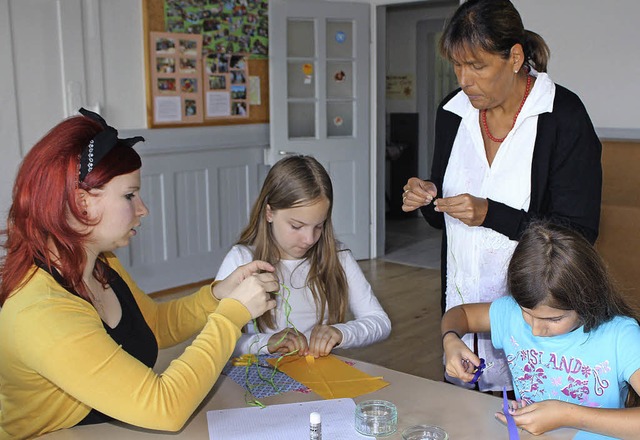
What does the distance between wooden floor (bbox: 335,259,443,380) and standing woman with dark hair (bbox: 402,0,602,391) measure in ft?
4.70

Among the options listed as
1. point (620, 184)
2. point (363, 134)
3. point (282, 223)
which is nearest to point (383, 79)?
point (363, 134)

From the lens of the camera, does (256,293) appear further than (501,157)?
No

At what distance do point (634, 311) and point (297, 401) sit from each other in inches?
31.4

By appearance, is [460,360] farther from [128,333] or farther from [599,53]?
[599,53]

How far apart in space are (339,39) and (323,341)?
4.12 metres

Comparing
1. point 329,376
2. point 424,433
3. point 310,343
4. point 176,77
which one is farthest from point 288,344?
point 176,77

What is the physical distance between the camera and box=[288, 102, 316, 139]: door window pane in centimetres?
549

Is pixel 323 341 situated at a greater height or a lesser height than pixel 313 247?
lesser

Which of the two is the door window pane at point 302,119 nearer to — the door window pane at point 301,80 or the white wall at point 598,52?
the door window pane at point 301,80

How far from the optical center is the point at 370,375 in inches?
65.3

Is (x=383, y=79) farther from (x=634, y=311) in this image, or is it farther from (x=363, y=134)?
(x=634, y=311)

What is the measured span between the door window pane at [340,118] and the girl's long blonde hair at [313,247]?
354 centimetres

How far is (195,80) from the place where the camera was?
4.98 metres

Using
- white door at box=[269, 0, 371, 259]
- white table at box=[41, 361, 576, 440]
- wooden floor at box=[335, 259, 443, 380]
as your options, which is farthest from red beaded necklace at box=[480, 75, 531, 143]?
white door at box=[269, 0, 371, 259]
